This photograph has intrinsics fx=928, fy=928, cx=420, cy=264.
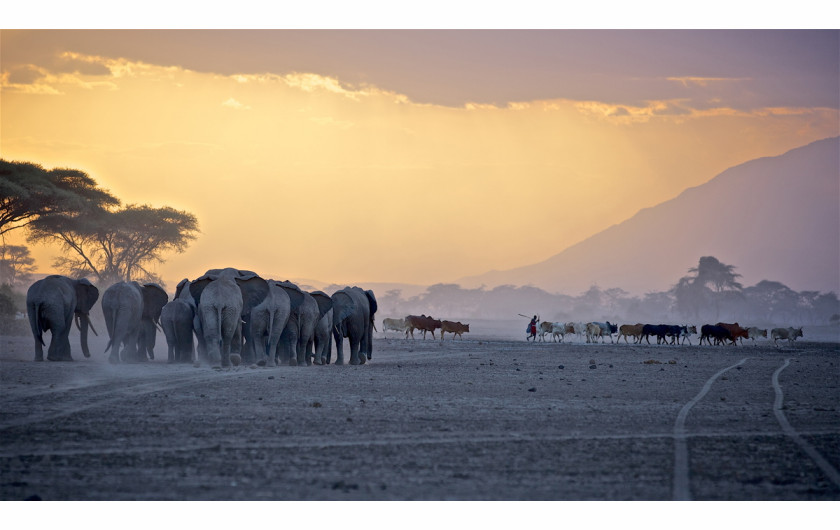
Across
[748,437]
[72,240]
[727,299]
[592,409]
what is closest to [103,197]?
[72,240]

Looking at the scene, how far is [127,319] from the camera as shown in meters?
26.5

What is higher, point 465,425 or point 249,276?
point 249,276

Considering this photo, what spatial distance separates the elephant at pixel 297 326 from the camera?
86.7 feet

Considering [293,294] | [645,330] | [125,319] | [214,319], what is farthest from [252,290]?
[645,330]

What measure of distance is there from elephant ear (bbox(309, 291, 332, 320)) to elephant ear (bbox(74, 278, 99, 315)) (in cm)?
684

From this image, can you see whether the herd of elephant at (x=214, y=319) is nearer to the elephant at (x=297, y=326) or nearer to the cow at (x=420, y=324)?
the elephant at (x=297, y=326)

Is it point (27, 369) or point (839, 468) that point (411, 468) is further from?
point (27, 369)

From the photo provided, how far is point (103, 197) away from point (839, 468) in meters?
48.1

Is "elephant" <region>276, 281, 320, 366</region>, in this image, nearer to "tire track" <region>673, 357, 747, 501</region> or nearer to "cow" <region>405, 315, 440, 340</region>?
"tire track" <region>673, 357, 747, 501</region>

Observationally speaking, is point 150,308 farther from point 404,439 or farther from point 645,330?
point 645,330

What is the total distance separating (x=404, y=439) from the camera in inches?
463

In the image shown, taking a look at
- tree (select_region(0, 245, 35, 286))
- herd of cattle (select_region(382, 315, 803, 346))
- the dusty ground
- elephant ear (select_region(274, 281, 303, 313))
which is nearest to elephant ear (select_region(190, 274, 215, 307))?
elephant ear (select_region(274, 281, 303, 313))

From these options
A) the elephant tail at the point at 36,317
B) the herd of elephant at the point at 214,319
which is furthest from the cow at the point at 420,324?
the elephant tail at the point at 36,317

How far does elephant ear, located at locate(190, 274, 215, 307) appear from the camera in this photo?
84.2 ft
